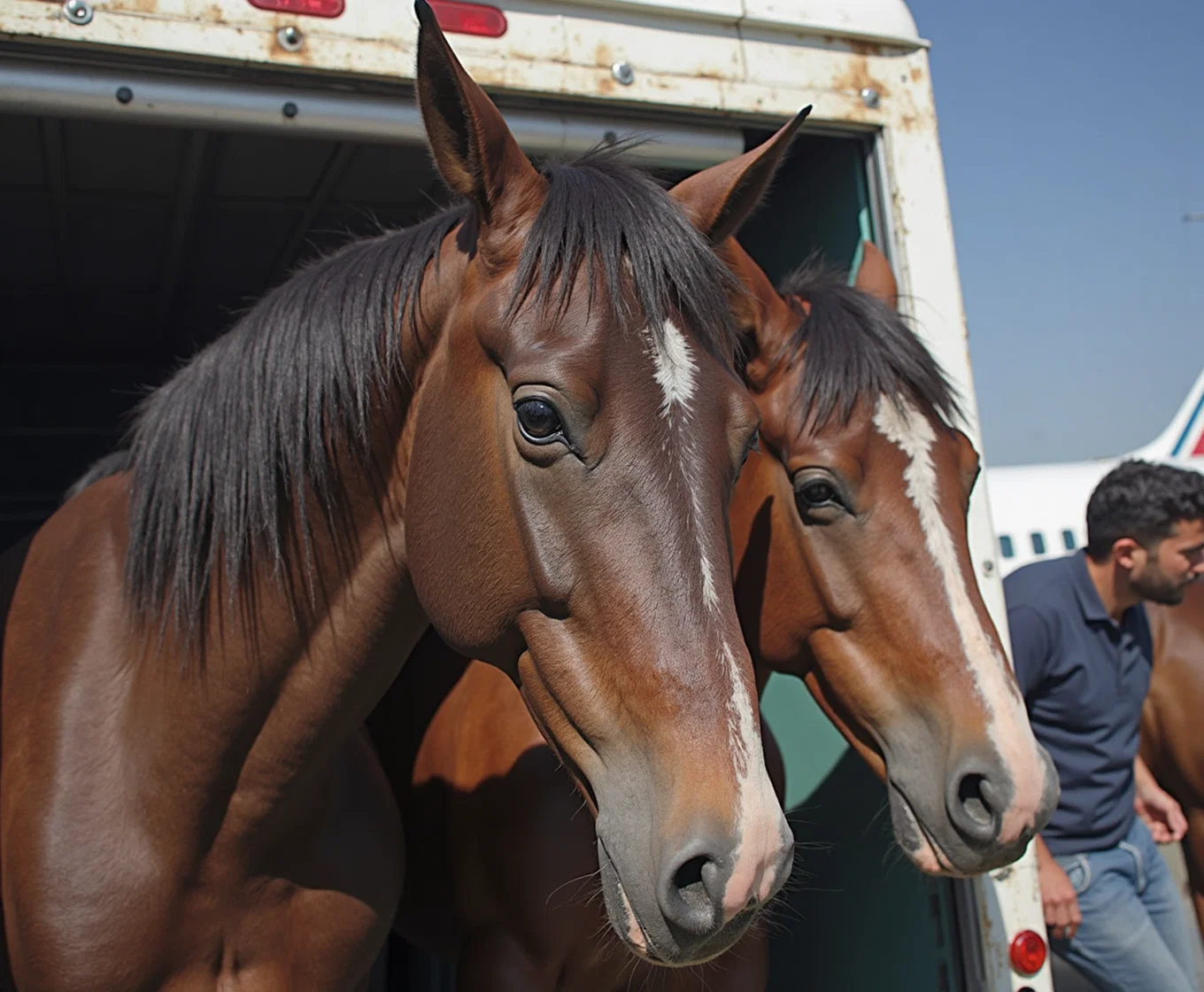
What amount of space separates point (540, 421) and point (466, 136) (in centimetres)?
44

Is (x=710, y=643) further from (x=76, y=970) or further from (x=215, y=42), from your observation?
(x=215, y=42)

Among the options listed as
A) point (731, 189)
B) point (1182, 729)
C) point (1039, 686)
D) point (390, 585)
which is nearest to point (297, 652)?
point (390, 585)

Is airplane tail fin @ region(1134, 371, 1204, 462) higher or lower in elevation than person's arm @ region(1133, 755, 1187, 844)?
higher

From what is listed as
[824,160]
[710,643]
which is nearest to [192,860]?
[710,643]

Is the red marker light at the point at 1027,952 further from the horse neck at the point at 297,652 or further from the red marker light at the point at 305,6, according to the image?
the red marker light at the point at 305,6

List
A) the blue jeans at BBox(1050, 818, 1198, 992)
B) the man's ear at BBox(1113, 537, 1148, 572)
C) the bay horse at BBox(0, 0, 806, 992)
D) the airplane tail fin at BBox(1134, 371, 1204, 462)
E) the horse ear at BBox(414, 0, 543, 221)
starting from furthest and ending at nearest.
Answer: the airplane tail fin at BBox(1134, 371, 1204, 462)
the man's ear at BBox(1113, 537, 1148, 572)
the blue jeans at BBox(1050, 818, 1198, 992)
the horse ear at BBox(414, 0, 543, 221)
the bay horse at BBox(0, 0, 806, 992)

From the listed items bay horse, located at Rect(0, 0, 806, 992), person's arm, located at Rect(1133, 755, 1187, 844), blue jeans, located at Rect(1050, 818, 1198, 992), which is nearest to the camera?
bay horse, located at Rect(0, 0, 806, 992)

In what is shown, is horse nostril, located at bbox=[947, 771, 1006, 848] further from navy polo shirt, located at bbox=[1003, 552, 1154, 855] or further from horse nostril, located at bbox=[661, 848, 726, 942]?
navy polo shirt, located at bbox=[1003, 552, 1154, 855]

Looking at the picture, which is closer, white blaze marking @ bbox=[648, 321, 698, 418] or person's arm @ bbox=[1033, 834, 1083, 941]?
white blaze marking @ bbox=[648, 321, 698, 418]

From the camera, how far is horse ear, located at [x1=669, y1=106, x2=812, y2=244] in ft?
5.51

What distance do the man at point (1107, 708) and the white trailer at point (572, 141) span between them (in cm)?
52

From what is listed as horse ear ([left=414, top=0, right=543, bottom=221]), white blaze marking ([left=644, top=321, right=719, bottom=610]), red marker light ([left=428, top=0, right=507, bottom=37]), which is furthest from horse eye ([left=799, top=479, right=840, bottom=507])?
red marker light ([left=428, top=0, right=507, bottom=37])

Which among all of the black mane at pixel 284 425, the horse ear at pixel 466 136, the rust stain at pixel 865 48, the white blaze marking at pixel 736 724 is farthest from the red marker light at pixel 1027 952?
the rust stain at pixel 865 48

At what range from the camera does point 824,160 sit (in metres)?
2.74
